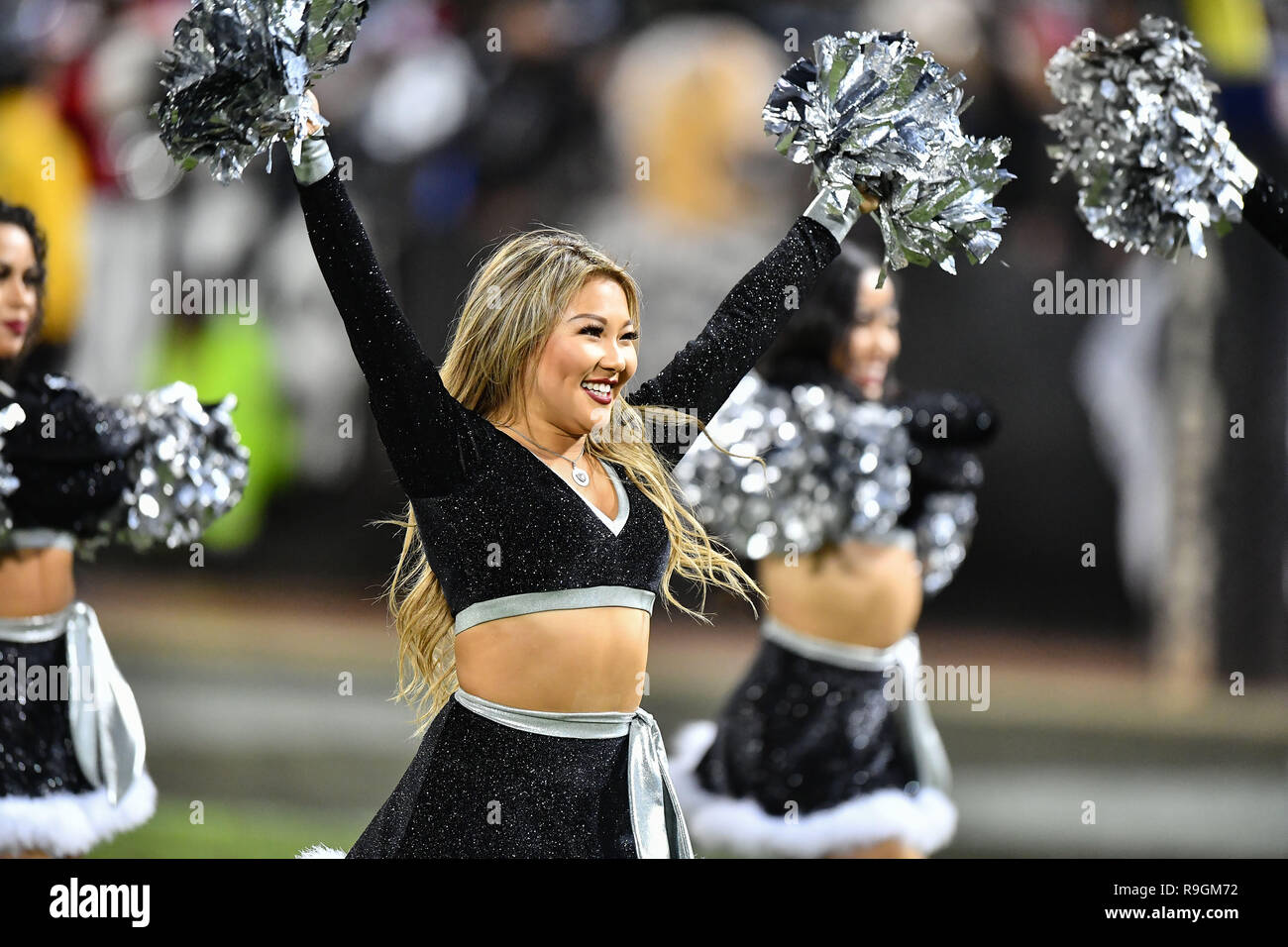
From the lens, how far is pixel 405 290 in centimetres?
439

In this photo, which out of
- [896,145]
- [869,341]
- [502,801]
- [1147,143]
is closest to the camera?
[502,801]

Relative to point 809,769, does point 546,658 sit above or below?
above

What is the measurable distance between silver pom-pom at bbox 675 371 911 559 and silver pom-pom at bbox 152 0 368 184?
225 centimetres

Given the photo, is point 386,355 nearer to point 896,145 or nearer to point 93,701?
point 896,145

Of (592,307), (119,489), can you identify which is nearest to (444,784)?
(592,307)

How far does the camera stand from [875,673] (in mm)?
3971

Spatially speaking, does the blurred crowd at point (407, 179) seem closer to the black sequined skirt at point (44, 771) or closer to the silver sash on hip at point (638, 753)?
the black sequined skirt at point (44, 771)

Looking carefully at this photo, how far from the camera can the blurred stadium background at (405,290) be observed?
4.43m

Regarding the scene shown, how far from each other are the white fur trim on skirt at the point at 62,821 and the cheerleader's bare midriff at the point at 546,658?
197 centimetres

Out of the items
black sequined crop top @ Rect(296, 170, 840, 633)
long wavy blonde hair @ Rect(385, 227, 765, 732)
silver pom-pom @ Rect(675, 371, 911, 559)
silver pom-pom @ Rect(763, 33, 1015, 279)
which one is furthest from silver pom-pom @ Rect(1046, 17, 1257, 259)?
silver pom-pom @ Rect(675, 371, 911, 559)

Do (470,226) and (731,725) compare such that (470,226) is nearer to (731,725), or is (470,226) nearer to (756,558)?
(756,558)

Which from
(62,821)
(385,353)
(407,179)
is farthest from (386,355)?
(407,179)

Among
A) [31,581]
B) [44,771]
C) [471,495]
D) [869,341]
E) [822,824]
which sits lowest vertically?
[822,824]

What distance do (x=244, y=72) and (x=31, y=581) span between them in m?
2.26
